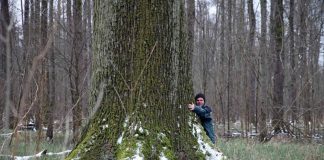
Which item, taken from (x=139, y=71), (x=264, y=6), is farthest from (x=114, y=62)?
(x=264, y=6)

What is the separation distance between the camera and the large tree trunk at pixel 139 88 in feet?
12.5

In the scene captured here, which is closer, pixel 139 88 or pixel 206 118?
pixel 139 88

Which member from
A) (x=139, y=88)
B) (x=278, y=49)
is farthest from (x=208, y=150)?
(x=278, y=49)

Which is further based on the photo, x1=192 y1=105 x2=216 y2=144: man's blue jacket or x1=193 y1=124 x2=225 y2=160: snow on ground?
x1=192 y1=105 x2=216 y2=144: man's blue jacket

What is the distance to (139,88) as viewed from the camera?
387 cm

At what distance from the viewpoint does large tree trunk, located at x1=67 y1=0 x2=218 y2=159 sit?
3811 mm

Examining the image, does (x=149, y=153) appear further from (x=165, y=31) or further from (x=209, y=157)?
(x=165, y=31)

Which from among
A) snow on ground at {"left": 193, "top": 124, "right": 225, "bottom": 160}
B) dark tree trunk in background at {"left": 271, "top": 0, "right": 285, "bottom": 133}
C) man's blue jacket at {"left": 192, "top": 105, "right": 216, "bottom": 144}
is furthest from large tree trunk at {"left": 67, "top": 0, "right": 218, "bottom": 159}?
dark tree trunk in background at {"left": 271, "top": 0, "right": 285, "bottom": 133}

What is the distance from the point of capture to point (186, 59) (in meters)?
4.16

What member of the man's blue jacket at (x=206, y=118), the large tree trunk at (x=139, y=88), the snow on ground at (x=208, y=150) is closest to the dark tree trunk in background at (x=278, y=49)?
the man's blue jacket at (x=206, y=118)

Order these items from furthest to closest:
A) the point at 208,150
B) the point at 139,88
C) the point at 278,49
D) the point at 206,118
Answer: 1. the point at 278,49
2. the point at 206,118
3. the point at 208,150
4. the point at 139,88

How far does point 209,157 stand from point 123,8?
5.25ft

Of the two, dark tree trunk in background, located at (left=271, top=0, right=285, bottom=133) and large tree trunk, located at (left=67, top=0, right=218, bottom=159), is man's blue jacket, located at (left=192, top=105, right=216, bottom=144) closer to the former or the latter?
large tree trunk, located at (left=67, top=0, right=218, bottom=159)

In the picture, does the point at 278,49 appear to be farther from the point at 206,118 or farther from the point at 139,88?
the point at 139,88
